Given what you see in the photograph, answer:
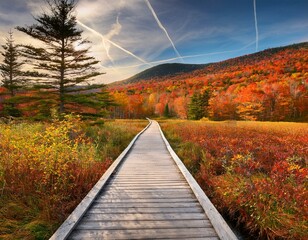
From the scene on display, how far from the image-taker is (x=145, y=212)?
3887 mm

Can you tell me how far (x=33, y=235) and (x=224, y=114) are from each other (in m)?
55.3

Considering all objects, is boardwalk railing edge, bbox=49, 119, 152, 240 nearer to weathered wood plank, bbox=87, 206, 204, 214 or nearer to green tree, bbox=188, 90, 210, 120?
weathered wood plank, bbox=87, 206, 204, 214

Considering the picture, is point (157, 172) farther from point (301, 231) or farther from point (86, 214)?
point (301, 231)

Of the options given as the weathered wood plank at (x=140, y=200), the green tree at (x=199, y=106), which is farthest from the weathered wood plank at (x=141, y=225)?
the green tree at (x=199, y=106)

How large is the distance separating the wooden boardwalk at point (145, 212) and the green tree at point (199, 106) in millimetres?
48275

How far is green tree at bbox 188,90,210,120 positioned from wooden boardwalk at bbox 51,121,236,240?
4828cm

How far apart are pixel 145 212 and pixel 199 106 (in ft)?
167

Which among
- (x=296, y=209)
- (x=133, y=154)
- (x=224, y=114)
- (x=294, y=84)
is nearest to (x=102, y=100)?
(x=133, y=154)

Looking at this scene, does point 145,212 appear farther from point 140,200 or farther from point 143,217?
point 140,200

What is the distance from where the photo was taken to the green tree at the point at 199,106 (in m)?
53.2

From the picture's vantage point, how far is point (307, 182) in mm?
5012

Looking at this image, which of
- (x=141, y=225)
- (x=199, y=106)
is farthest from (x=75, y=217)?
(x=199, y=106)

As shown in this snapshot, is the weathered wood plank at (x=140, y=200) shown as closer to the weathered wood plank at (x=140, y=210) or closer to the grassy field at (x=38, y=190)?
the weathered wood plank at (x=140, y=210)

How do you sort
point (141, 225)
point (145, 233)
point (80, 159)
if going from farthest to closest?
point (80, 159), point (141, 225), point (145, 233)
